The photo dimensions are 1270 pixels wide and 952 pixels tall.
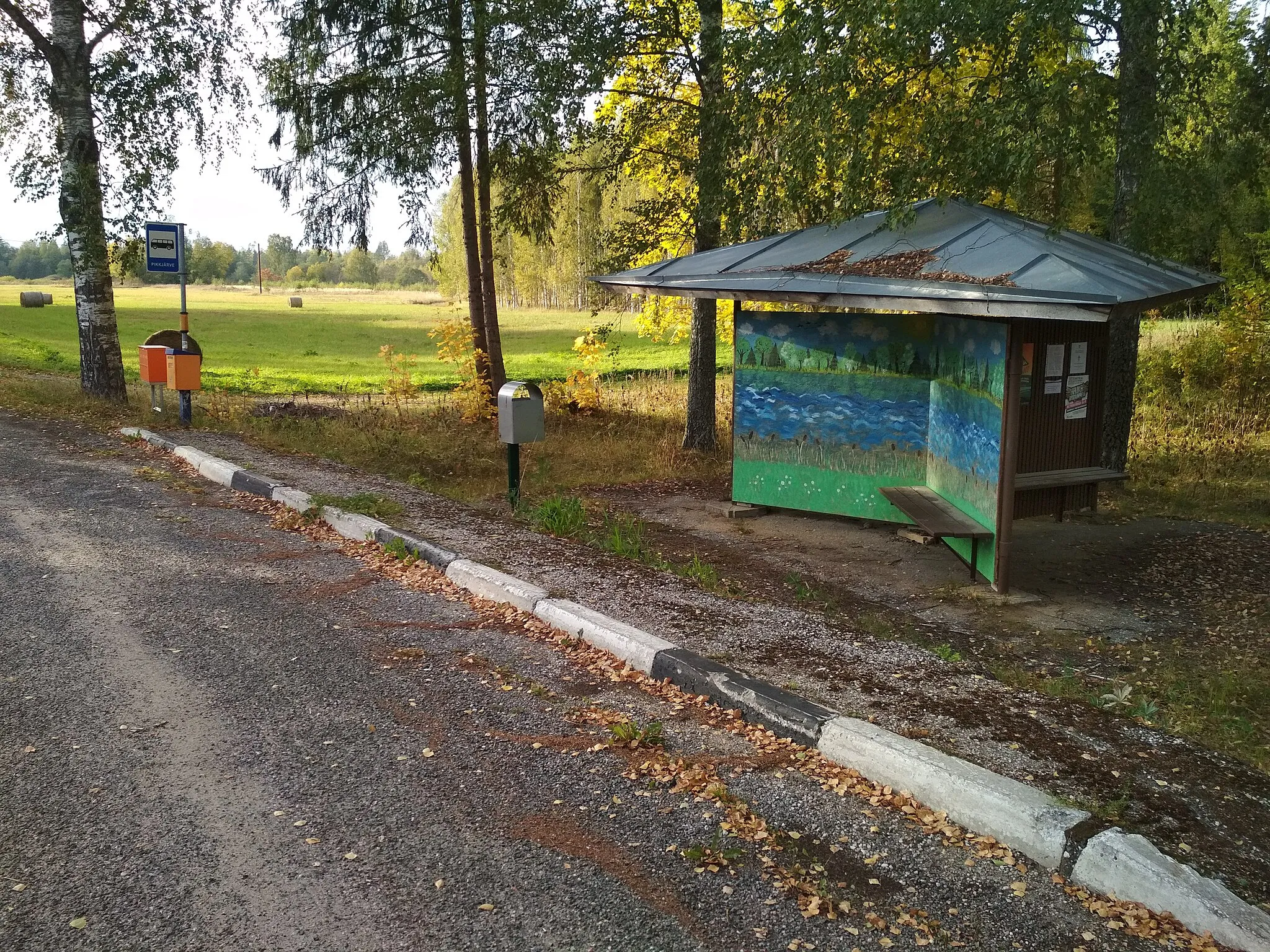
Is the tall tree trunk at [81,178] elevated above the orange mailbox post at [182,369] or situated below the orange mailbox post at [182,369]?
above

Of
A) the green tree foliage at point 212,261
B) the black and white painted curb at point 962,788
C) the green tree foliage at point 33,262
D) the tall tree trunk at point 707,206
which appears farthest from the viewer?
the green tree foliage at point 33,262

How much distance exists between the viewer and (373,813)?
405cm

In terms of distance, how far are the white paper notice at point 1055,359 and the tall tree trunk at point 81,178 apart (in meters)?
12.6

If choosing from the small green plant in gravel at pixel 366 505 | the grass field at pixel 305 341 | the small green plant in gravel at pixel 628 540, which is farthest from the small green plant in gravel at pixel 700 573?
the grass field at pixel 305 341

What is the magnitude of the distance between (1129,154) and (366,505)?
7980 millimetres

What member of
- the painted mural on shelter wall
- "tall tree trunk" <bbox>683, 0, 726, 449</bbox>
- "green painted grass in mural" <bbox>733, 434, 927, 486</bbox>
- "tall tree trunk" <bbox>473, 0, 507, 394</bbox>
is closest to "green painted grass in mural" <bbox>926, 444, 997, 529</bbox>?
the painted mural on shelter wall

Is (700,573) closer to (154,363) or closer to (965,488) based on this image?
(965,488)

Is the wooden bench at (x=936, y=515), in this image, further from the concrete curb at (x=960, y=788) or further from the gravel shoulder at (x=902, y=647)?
the concrete curb at (x=960, y=788)

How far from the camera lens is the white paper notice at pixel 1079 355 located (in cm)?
920

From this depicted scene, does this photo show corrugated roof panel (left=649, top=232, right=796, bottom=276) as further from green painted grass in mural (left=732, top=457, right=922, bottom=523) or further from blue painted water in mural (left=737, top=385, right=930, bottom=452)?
green painted grass in mural (left=732, top=457, right=922, bottom=523)

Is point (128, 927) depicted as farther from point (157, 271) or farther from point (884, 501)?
point (157, 271)

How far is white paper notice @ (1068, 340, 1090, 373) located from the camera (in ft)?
30.2

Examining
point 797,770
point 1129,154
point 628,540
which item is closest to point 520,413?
point 628,540

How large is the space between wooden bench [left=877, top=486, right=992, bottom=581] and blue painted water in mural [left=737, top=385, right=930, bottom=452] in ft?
1.66
